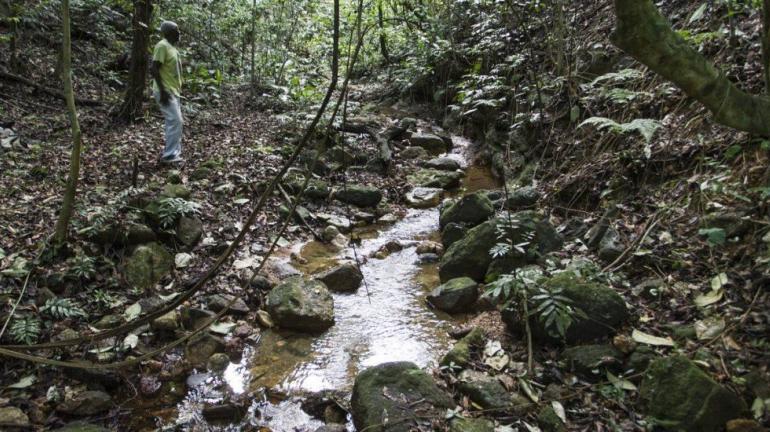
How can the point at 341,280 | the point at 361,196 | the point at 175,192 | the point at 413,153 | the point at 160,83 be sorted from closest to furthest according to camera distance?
the point at 341,280, the point at 175,192, the point at 160,83, the point at 361,196, the point at 413,153

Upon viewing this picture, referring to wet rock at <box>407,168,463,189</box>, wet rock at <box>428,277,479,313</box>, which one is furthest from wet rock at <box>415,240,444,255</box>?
wet rock at <box>407,168,463,189</box>

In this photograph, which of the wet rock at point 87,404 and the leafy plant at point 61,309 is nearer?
the wet rock at point 87,404

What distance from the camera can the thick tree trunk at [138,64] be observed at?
8625mm

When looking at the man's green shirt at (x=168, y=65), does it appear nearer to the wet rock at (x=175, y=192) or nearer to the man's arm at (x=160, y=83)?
the man's arm at (x=160, y=83)

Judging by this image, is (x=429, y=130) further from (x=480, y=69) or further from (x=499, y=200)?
(x=499, y=200)

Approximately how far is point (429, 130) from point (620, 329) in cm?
859

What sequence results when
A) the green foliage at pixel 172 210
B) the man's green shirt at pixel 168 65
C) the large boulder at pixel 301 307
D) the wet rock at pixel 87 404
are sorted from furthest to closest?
the man's green shirt at pixel 168 65
the green foliage at pixel 172 210
the large boulder at pixel 301 307
the wet rock at pixel 87 404

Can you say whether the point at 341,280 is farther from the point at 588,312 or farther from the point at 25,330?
the point at 25,330

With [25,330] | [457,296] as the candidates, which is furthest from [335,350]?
[25,330]

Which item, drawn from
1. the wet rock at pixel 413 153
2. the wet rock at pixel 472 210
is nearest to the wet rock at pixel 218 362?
the wet rock at pixel 472 210

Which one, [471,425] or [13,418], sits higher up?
[471,425]

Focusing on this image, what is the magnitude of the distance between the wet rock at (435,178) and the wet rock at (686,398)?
5.81 m

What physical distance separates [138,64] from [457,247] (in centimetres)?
707

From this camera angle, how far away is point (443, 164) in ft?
A: 30.9
